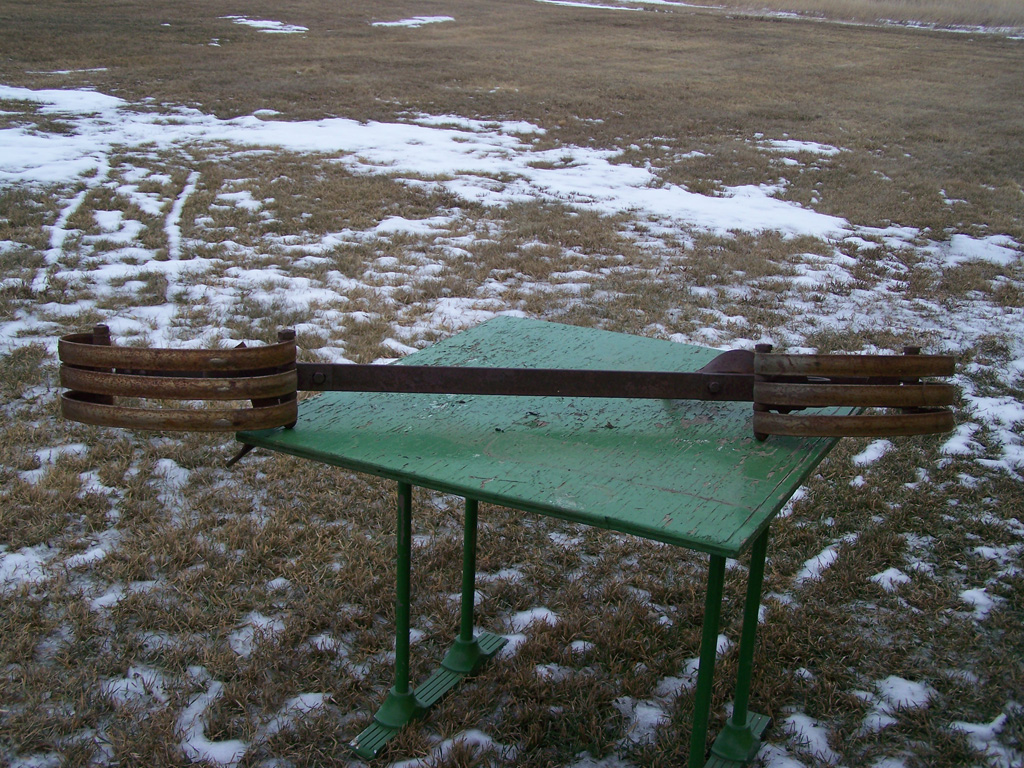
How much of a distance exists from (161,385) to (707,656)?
1244 mm

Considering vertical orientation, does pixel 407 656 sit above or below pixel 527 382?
below

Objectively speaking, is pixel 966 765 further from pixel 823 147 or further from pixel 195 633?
pixel 823 147

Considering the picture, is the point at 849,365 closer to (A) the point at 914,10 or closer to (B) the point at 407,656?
(B) the point at 407,656

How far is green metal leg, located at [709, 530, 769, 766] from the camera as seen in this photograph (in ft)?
6.72

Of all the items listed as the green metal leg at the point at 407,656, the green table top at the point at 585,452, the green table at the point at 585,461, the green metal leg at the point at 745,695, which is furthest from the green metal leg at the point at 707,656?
the green metal leg at the point at 407,656

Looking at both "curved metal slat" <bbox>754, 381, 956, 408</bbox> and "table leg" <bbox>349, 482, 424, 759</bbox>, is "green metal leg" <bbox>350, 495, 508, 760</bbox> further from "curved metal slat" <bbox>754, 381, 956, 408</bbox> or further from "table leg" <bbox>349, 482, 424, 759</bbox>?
"curved metal slat" <bbox>754, 381, 956, 408</bbox>

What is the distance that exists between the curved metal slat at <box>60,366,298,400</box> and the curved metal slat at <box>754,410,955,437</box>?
102 cm

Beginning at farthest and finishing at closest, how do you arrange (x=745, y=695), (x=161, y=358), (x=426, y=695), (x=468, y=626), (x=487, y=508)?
(x=487, y=508) < (x=468, y=626) < (x=426, y=695) < (x=745, y=695) < (x=161, y=358)

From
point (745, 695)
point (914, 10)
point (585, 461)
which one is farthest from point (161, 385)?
point (914, 10)

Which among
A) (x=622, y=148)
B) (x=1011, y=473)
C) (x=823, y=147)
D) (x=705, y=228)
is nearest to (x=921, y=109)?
(x=823, y=147)

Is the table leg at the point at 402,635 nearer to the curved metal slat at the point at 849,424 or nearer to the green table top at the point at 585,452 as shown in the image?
the green table top at the point at 585,452

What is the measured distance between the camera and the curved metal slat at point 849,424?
1599mm

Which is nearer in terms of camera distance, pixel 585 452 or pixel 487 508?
pixel 585 452

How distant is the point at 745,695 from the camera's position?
2.07m
